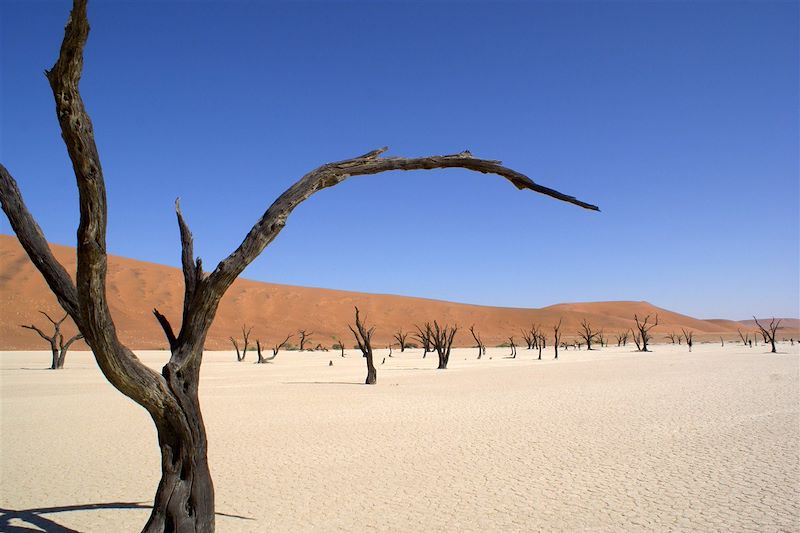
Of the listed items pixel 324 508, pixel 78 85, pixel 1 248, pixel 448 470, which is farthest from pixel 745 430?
pixel 1 248

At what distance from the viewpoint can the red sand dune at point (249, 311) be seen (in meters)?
54.9

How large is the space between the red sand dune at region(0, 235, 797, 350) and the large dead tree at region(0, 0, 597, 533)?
48.0 metres

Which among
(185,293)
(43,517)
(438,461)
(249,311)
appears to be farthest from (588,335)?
(249,311)

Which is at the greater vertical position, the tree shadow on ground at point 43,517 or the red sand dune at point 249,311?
the red sand dune at point 249,311

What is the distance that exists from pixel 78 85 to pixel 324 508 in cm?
470

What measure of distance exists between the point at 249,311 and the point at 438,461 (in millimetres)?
74848

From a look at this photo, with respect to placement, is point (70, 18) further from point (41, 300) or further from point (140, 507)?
point (41, 300)

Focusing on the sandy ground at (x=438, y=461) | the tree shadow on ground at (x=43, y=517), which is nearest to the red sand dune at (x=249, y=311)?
the sandy ground at (x=438, y=461)

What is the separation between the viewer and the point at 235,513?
5.77m

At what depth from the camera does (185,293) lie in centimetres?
354

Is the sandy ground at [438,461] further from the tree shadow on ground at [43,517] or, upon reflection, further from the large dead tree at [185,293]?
the large dead tree at [185,293]

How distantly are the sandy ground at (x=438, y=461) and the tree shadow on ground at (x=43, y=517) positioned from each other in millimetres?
31

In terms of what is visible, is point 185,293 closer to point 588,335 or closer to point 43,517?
point 43,517

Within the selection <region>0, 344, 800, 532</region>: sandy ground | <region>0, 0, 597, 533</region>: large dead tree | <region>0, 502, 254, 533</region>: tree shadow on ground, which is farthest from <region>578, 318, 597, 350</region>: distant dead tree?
<region>0, 0, 597, 533</region>: large dead tree
